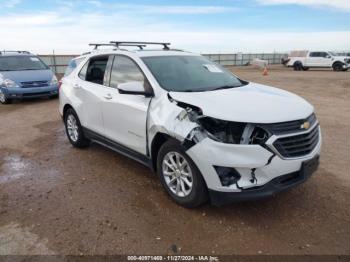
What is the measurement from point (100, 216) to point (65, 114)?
10.1 feet

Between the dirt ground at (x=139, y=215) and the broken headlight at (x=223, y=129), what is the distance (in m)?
0.93

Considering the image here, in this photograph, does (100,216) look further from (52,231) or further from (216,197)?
(216,197)

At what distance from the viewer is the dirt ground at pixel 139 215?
3.18 meters

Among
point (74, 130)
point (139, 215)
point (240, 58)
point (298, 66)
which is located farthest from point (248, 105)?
point (240, 58)

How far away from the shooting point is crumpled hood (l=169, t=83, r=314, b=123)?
3287 mm

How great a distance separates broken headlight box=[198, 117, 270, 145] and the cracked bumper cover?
8 cm

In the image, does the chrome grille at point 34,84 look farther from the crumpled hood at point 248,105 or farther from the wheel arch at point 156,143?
the crumpled hood at point 248,105

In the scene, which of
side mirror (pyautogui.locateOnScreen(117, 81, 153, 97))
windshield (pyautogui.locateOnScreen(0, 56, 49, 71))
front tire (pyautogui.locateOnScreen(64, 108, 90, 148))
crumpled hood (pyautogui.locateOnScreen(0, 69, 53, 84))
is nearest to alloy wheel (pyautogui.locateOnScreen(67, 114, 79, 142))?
front tire (pyautogui.locateOnScreen(64, 108, 90, 148))

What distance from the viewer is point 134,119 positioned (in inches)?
168

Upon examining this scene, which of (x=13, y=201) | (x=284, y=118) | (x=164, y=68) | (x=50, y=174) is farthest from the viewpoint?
(x=50, y=174)

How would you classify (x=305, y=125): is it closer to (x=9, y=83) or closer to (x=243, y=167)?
(x=243, y=167)

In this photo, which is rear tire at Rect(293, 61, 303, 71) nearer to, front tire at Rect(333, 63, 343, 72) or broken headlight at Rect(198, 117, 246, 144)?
front tire at Rect(333, 63, 343, 72)

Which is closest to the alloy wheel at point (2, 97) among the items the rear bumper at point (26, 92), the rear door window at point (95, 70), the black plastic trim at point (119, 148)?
the rear bumper at point (26, 92)

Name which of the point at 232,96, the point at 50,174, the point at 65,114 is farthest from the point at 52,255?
the point at 65,114
